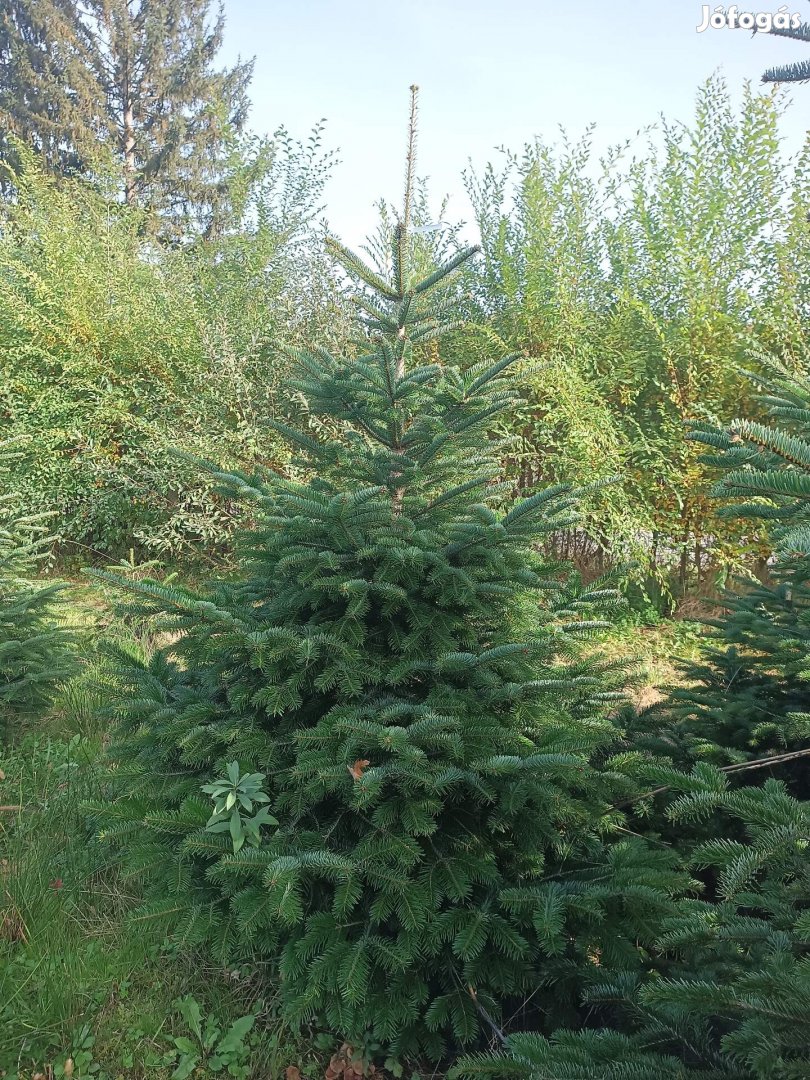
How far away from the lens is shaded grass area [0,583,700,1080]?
1832mm

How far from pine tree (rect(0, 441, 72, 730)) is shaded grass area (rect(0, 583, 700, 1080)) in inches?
37.0

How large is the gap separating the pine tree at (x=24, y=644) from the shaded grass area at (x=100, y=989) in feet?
3.09

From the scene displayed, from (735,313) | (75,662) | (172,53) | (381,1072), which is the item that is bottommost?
(381,1072)

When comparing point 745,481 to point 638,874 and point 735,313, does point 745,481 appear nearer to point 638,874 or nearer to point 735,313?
point 638,874

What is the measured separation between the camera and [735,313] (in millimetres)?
5773

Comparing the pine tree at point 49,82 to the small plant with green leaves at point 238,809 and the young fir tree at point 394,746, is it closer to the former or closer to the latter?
the young fir tree at point 394,746

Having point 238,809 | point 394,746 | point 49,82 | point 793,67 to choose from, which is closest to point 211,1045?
point 238,809

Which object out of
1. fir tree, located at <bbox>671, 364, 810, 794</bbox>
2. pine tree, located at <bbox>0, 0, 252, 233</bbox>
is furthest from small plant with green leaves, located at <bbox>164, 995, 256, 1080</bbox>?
pine tree, located at <bbox>0, 0, 252, 233</bbox>

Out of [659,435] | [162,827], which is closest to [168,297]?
[659,435]

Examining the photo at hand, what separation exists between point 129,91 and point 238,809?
2184 cm

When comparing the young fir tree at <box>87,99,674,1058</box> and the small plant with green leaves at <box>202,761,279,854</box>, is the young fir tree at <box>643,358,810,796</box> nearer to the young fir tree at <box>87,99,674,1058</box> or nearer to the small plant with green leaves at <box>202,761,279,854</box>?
the young fir tree at <box>87,99,674,1058</box>

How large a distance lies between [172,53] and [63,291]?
16.8 metres

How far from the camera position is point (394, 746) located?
1.74 m

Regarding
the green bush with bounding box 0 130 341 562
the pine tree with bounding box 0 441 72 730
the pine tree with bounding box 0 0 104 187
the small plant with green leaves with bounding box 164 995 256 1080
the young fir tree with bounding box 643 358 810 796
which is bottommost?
the small plant with green leaves with bounding box 164 995 256 1080
